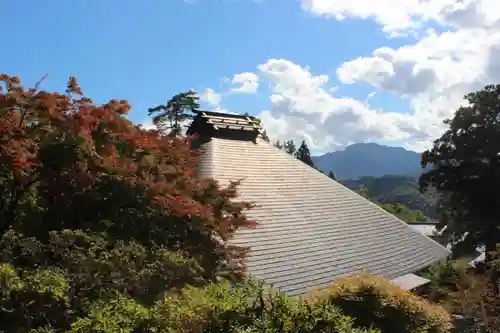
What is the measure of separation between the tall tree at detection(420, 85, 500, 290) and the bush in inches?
736

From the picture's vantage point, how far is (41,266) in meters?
4.94

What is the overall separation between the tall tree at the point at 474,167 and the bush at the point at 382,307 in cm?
1870

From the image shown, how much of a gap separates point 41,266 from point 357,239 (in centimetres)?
882

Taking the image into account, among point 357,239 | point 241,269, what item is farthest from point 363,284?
point 357,239

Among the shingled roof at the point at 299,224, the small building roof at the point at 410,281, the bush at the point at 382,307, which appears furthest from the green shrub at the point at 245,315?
the small building roof at the point at 410,281

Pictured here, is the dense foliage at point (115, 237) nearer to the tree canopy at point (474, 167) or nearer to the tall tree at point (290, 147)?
the tree canopy at point (474, 167)

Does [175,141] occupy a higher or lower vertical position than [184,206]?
higher

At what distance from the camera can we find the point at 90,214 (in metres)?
5.93

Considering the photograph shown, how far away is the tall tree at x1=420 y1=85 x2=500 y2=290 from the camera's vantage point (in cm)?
2238

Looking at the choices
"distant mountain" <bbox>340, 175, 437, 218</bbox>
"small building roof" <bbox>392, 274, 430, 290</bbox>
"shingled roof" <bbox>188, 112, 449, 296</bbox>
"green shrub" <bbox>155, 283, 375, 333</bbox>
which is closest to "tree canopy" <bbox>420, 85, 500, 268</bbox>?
"shingled roof" <bbox>188, 112, 449, 296</bbox>

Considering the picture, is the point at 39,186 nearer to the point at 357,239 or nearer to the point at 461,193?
the point at 357,239

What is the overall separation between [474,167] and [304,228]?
48.3 ft

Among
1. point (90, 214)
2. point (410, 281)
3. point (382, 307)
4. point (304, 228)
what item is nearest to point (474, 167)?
point (410, 281)

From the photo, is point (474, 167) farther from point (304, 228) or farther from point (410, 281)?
point (304, 228)
